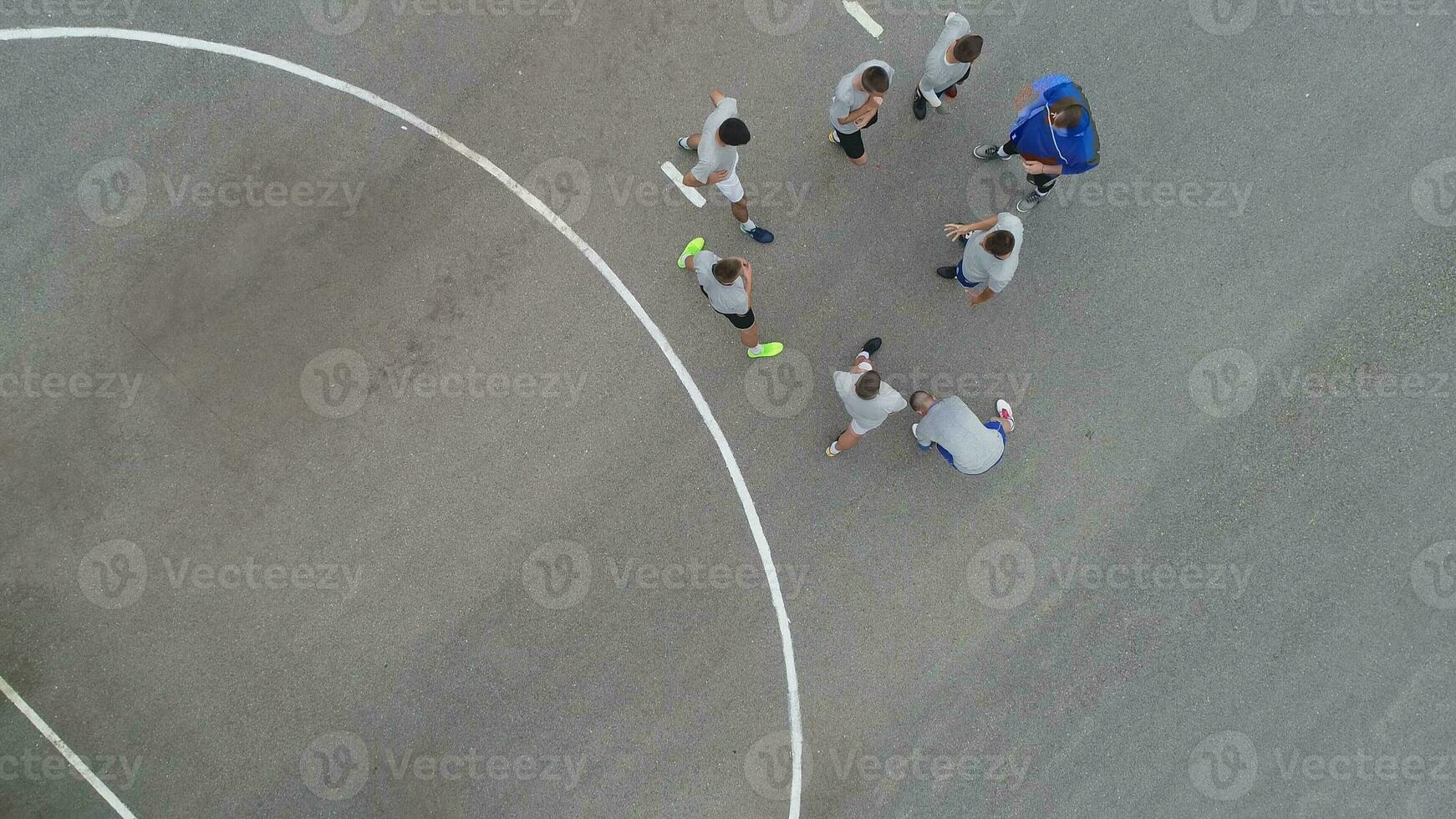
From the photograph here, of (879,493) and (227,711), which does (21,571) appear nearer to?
(227,711)

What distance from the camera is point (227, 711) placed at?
8.29m

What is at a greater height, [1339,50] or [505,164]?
[1339,50]

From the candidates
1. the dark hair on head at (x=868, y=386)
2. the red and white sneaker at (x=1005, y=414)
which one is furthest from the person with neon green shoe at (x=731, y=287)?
the red and white sneaker at (x=1005, y=414)

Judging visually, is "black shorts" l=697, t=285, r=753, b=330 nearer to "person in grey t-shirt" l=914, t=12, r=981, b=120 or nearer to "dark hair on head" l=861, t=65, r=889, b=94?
"dark hair on head" l=861, t=65, r=889, b=94

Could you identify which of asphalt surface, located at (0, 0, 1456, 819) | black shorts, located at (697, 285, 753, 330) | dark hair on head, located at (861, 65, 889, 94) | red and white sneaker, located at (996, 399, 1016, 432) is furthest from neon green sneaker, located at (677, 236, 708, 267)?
red and white sneaker, located at (996, 399, 1016, 432)

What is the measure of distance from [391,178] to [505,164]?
1233 mm

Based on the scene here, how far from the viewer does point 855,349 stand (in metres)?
8.62

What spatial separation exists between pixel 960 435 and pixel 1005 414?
3.62ft

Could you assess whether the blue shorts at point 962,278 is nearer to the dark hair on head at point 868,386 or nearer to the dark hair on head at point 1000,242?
the dark hair on head at point 1000,242

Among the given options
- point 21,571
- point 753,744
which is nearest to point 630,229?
point 753,744

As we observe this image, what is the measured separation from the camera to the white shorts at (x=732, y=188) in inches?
308

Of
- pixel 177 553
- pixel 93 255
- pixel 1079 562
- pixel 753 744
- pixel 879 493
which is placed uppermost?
pixel 1079 562

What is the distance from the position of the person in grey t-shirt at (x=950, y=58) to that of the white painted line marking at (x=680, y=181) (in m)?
2.62

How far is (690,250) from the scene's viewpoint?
8539mm
